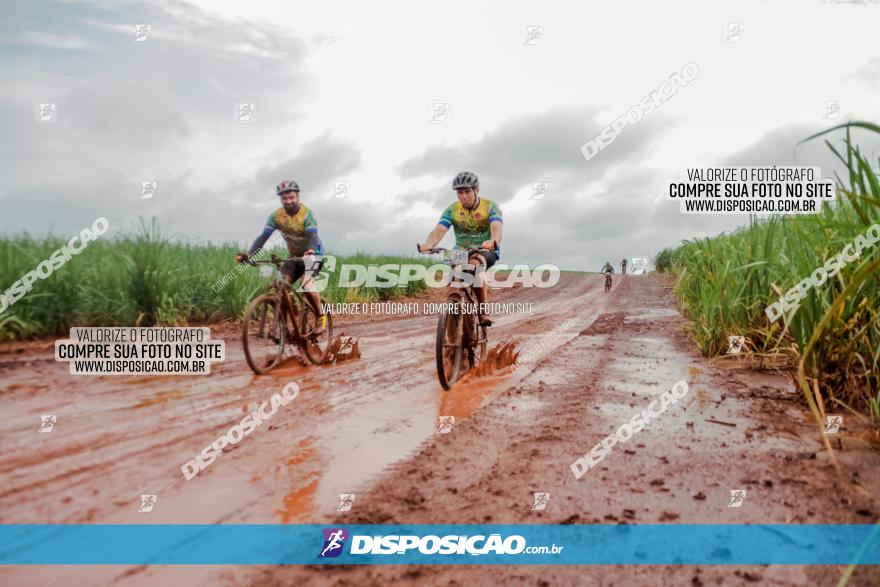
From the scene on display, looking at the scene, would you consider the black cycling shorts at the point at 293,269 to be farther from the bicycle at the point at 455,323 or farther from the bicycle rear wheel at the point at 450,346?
the bicycle rear wheel at the point at 450,346

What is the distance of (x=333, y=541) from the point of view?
2.60 meters

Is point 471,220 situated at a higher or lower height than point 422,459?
higher

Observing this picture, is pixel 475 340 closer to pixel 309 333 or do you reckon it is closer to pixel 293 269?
pixel 309 333

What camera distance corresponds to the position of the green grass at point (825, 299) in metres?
3.33

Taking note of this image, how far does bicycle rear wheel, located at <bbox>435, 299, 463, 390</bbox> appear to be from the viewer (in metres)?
5.88

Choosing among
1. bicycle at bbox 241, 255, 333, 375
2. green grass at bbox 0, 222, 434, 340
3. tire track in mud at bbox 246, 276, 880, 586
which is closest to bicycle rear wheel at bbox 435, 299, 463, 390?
tire track in mud at bbox 246, 276, 880, 586

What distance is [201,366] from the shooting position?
7.06 metres

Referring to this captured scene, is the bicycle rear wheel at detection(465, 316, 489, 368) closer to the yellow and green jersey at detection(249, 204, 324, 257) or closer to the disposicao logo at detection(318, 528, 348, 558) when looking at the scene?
the yellow and green jersey at detection(249, 204, 324, 257)

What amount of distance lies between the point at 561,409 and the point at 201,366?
4.73 metres

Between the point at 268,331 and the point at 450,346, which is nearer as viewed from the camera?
the point at 450,346

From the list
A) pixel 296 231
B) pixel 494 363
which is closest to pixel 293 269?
pixel 296 231

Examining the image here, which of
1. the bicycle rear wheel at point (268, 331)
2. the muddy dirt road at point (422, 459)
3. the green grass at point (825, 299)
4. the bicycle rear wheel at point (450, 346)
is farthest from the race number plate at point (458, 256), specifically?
the green grass at point (825, 299)

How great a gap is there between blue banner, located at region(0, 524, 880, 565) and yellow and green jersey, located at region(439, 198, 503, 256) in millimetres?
4568

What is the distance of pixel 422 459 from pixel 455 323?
2.81 metres
